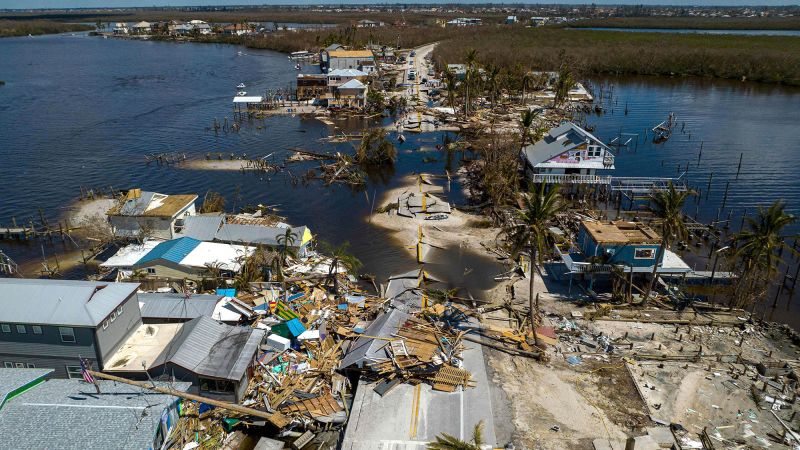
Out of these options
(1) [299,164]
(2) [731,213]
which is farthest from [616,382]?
(1) [299,164]

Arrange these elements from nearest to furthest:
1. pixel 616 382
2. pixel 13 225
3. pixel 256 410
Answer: pixel 256 410, pixel 616 382, pixel 13 225

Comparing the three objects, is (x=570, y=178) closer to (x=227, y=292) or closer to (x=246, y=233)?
(x=246, y=233)

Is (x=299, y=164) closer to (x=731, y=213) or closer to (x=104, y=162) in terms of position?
(x=104, y=162)

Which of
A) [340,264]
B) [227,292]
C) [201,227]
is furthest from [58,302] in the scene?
[340,264]

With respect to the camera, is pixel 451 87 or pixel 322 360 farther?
pixel 451 87

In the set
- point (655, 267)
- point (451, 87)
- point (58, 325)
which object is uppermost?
point (451, 87)

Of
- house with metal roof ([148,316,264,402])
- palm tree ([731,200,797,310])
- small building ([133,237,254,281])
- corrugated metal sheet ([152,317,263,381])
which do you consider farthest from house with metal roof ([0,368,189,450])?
palm tree ([731,200,797,310])
